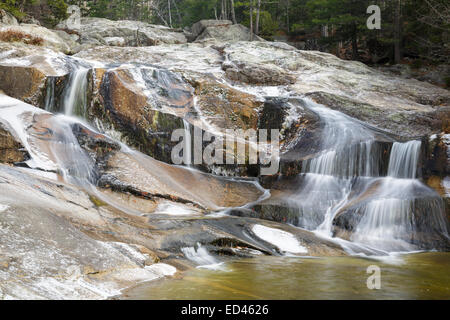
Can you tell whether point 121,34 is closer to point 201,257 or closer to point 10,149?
point 10,149

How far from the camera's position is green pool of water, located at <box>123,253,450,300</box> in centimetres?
478

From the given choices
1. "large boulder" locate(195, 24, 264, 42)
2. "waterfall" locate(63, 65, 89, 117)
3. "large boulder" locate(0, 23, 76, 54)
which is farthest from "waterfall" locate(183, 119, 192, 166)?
"large boulder" locate(195, 24, 264, 42)

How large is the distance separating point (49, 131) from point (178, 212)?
13.5 feet

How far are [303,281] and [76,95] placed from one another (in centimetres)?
990

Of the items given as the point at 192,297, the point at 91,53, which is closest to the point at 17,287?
the point at 192,297

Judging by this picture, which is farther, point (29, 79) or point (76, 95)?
point (29, 79)

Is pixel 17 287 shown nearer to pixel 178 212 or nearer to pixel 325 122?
pixel 178 212

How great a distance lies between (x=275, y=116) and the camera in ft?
43.4

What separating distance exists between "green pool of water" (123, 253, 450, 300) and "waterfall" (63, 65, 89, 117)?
26.9 feet

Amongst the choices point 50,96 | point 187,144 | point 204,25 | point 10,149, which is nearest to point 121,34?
point 204,25

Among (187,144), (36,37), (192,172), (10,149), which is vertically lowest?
(192,172)

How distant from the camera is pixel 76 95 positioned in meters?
12.5

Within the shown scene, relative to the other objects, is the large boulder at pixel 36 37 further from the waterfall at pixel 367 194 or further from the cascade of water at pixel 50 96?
the waterfall at pixel 367 194

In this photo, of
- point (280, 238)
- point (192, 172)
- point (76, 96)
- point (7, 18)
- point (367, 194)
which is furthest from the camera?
point (7, 18)
